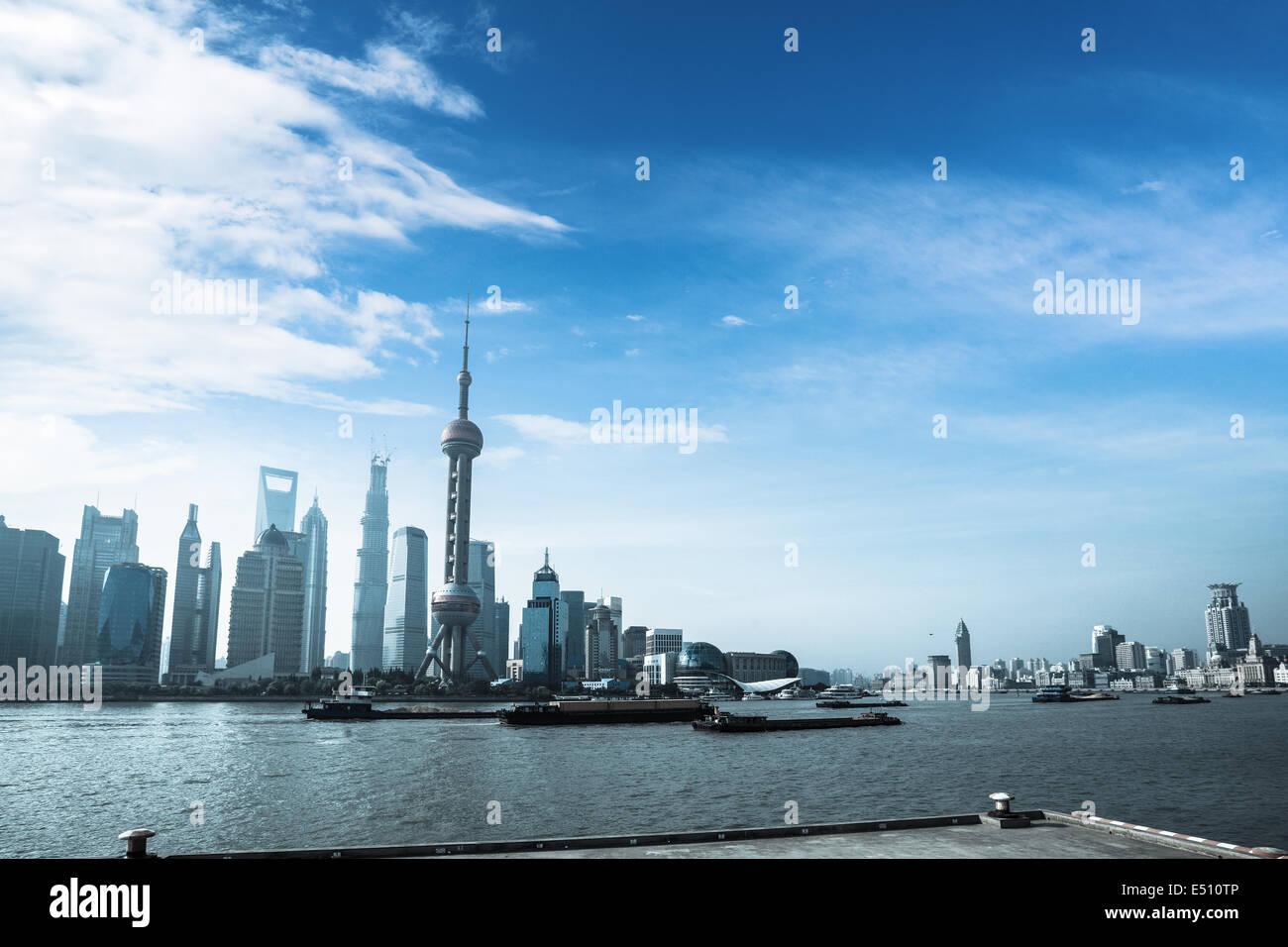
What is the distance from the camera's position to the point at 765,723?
→ 148500mm

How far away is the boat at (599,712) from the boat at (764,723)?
260 inches

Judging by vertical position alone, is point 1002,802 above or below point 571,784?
above

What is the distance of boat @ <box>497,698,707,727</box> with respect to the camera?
151m

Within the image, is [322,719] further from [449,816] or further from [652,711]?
[449,816]

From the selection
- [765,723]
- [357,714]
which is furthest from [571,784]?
[357,714]

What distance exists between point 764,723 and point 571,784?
8735 cm

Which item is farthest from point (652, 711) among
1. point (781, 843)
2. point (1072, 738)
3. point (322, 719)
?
point (781, 843)

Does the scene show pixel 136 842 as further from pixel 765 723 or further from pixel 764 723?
pixel 765 723

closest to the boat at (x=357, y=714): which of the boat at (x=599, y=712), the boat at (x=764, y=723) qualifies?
the boat at (x=599, y=712)

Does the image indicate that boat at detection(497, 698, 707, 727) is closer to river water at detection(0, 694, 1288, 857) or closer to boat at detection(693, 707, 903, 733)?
boat at detection(693, 707, 903, 733)

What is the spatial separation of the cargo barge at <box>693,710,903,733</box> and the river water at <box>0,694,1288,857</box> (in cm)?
1452

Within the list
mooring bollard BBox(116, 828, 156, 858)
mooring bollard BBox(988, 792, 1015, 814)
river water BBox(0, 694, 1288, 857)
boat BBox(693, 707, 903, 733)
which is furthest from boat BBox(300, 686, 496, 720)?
mooring bollard BBox(988, 792, 1015, 814)

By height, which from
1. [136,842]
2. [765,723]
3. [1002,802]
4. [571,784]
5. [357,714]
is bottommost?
[357,714]
